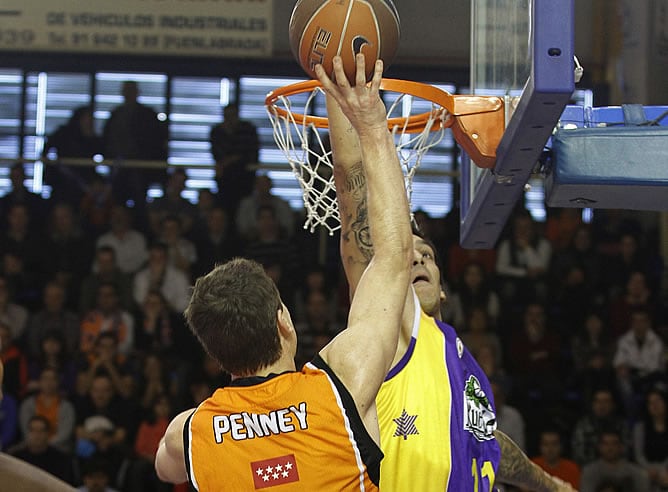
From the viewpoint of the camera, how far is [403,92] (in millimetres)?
3268

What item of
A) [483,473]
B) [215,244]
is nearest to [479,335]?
[215,244]

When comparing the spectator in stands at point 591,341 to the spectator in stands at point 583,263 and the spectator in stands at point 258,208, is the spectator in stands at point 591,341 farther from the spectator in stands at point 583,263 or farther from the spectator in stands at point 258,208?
the spectator in stands at point 258,208

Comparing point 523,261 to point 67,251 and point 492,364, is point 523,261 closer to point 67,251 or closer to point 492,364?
point 492,364

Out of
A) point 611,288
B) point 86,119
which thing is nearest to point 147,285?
point 86,119

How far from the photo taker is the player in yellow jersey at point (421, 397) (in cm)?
300

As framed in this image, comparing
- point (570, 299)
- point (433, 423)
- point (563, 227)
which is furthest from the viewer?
point (563, 227)

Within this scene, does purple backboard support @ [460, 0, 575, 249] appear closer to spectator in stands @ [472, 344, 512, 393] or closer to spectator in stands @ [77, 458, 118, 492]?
spectator in stands @ [77, 458, 118, 492]

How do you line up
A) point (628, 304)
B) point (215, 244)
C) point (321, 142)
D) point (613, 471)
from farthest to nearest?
point (215, 244)
point (628, 304)
point (613, 471)
point (321, 142)

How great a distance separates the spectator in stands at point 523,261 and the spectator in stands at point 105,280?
3193 millimetres

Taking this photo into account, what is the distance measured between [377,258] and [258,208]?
6.63 meters

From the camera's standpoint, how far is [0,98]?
10016 mm

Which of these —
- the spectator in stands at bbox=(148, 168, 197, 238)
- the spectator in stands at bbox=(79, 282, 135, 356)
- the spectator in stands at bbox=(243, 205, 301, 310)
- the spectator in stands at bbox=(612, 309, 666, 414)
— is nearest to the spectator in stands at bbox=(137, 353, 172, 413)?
the spectator in stands at bbox=(79, 282, 135, 356)

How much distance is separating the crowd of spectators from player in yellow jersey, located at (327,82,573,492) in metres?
4.16

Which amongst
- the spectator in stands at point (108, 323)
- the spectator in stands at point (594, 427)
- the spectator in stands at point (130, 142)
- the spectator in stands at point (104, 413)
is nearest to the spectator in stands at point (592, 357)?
the spectator in stands at point (594, 427)
